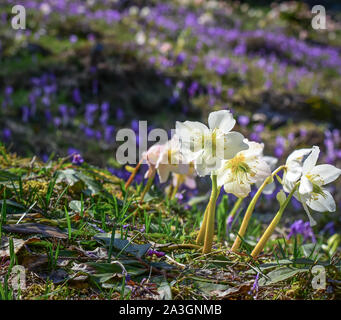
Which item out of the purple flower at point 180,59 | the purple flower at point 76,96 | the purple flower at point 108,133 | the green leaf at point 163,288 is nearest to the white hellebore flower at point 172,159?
the green leaf at point 163,288

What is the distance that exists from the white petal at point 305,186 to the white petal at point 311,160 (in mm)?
51

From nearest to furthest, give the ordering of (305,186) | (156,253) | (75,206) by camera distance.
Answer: (305,186)
(156,253)
(75,206)

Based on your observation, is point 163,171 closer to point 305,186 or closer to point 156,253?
point 156,253

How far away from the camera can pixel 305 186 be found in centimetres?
153

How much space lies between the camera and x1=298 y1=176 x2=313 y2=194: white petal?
151cm

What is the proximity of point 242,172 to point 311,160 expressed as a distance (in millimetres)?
257

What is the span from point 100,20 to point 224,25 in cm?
438

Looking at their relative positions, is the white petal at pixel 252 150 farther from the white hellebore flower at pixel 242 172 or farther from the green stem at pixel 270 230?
the green stem at pixel 270 230

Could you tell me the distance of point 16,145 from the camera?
4738mm

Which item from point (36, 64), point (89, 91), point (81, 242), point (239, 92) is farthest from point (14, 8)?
point (81, 242)

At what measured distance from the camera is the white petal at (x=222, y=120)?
61.1 inches

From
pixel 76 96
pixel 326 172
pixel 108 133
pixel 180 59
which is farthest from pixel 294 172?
pixel 180 59

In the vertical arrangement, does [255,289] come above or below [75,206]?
below
